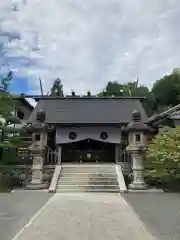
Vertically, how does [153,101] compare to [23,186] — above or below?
above

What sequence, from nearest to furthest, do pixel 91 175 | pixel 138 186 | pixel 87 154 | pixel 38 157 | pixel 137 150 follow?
pixel 138 186 < pixel 137 150 < pixel 38 157 < pixel 91 175 < pixel 87 154

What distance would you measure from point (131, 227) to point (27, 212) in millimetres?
3291

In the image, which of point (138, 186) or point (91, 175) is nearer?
point (138, 186)

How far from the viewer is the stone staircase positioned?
15016 mm

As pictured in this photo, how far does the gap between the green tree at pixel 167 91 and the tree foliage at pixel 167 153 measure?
89.1 ft

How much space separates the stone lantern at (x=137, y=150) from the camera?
1570 cm

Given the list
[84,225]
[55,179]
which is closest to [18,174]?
[55,179]

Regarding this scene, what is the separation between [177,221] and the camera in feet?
24.3

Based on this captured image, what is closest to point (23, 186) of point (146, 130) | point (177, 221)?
point (146, 130)

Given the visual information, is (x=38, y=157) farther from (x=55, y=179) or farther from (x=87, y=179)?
(x=87, y=179)

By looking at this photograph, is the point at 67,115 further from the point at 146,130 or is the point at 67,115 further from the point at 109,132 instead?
the point at 146,130

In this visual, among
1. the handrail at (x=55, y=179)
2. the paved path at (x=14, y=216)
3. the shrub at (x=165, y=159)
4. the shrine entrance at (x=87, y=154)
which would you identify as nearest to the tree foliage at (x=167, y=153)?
the shrub at (x=165, y=159)

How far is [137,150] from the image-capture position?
53.4ft

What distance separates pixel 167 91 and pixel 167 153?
A: 30.2 meters
